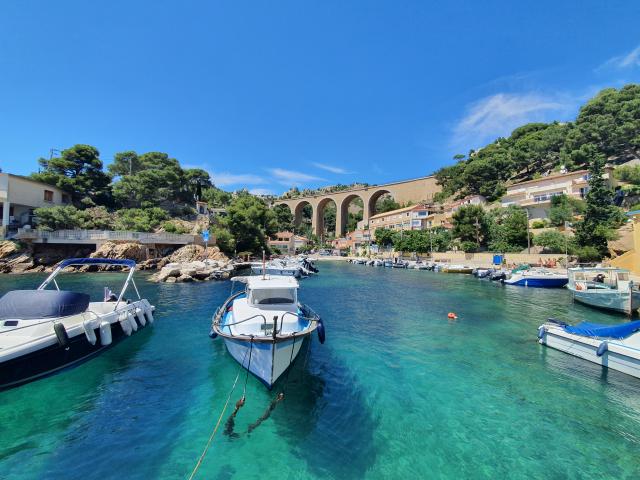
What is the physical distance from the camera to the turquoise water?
5445 mm

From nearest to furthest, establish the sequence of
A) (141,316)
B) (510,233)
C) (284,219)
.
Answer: (141,316) → (510,233) → (284,219)

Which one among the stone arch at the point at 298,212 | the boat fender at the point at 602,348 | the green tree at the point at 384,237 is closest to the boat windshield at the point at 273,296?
the boat fender at the point at 602,348

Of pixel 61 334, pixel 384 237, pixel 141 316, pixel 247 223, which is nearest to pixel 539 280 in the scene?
pixel 141 316

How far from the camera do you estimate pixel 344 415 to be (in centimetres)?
703

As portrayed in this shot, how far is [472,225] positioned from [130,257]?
165 ft

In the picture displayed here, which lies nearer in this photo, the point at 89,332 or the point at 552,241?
the point at 89,332

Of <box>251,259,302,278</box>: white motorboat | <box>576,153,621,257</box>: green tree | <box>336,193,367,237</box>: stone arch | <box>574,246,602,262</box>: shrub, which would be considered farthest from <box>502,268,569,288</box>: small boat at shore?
<box>336,193,367,237</box>: stone arch

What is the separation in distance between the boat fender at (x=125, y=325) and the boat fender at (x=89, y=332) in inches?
73.8

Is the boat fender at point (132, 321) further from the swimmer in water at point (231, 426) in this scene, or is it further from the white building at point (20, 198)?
the white building at point (20, 198)

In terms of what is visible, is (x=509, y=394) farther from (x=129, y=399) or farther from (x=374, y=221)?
(x=374, y=221)

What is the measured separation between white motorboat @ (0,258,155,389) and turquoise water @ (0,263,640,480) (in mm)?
529

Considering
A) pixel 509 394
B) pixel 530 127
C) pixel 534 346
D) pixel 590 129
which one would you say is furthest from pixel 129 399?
pixel 530 127

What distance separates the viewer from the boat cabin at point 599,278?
1899 centimetres

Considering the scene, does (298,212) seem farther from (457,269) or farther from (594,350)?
(594,350)
